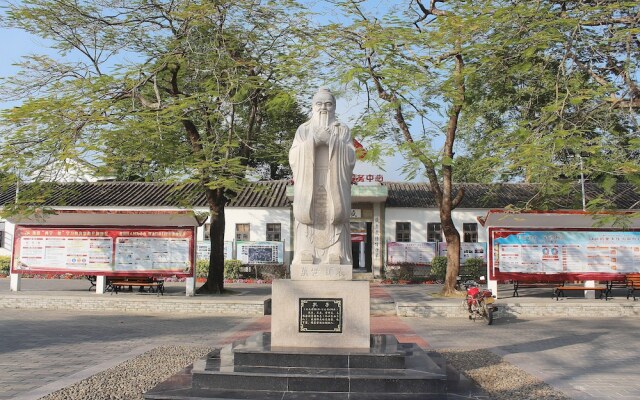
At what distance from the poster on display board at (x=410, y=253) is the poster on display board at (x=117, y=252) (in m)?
11.8

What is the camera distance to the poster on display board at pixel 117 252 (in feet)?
49.1

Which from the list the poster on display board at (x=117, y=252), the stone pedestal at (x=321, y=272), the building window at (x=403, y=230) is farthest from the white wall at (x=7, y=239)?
the stone pedestal at (x=321, y=272)

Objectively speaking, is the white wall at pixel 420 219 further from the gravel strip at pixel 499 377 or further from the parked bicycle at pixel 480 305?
the gravel strip at pixel 499 377

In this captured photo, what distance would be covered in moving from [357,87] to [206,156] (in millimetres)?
4482

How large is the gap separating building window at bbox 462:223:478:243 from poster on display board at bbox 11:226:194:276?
577 inches

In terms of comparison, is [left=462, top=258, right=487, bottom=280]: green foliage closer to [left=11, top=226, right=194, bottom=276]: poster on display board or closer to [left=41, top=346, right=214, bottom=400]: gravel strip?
[left=11, top=226, right=194, bottom=276]: poster on display board

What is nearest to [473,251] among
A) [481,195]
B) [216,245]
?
[481,195]

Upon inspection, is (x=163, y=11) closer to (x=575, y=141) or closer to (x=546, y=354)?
(x=575, y=141)

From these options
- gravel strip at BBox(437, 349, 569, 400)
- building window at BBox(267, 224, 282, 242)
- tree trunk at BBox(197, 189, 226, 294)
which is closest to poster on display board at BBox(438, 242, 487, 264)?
building window at BBox(267, 224, 282, 242)

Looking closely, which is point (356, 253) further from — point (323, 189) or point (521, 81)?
point (323, 189)

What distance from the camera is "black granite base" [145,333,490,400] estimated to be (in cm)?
548

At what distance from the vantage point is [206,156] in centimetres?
1360

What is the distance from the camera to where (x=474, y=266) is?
23.3 m

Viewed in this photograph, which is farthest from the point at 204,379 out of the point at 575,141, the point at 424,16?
the point at 424,16
